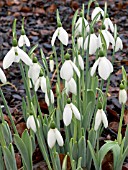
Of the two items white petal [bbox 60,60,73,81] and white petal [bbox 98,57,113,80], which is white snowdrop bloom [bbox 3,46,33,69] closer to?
white petal [bbox 60,60,73,81]

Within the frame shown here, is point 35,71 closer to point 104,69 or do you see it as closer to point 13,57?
point 13,57

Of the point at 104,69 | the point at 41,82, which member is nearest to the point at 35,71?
the point at 41,82

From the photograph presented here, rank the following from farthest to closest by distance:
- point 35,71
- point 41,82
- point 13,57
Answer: point 41,82, point 35,71, point 13,57

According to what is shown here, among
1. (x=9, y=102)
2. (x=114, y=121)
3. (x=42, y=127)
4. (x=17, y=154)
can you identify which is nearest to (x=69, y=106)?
(x=42, y=127)

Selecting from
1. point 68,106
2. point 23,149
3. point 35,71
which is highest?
point 35,71

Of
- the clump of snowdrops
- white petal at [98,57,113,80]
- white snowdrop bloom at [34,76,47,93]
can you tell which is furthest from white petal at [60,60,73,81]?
white snowdrop bloom at [34,76,47,93]

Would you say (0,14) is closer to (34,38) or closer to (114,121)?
(34,38)

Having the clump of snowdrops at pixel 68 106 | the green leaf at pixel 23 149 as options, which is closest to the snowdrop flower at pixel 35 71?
the clump of snowdrops at pixel 68 106

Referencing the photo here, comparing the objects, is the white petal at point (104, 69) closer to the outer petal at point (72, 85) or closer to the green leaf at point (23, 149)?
the outer petal at point (72, 85)
